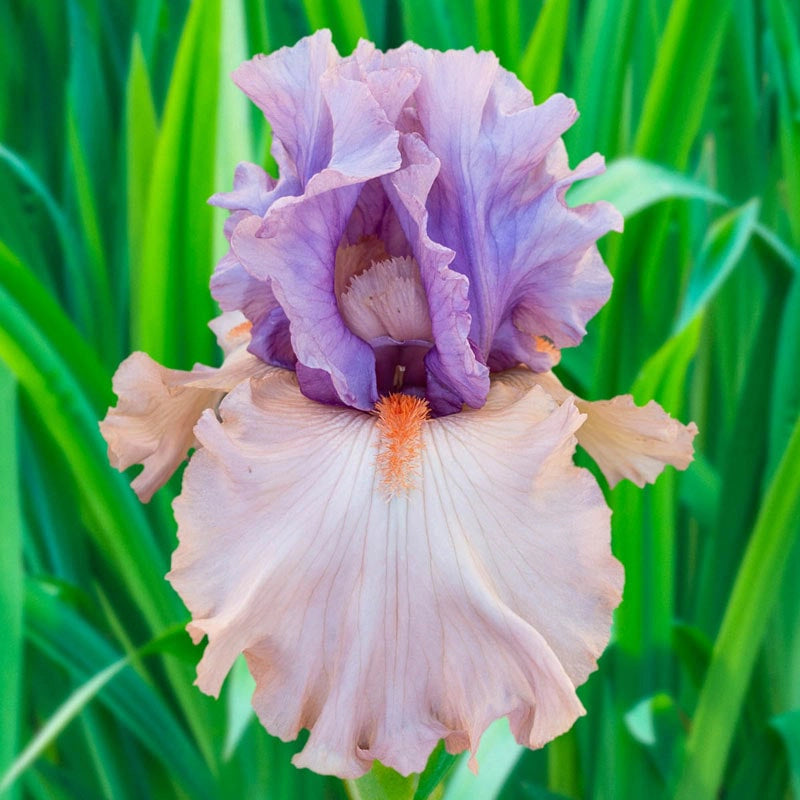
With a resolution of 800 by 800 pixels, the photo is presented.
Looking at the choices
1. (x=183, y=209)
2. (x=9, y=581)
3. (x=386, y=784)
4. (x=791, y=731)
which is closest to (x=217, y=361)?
(x=183, y=209)

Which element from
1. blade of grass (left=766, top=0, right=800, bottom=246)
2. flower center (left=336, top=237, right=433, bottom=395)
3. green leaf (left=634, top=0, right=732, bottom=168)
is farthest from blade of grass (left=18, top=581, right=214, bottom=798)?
blade of grass (left=766, top=0, right=800, bottom=246)

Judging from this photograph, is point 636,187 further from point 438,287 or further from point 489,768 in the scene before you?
point 489,768

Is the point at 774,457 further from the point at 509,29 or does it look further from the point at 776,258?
the point at 509,29

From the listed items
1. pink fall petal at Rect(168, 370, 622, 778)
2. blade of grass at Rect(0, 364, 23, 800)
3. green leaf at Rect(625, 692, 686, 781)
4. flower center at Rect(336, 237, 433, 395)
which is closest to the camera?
pink fall petal at Rect(168, 370, 622, 778)

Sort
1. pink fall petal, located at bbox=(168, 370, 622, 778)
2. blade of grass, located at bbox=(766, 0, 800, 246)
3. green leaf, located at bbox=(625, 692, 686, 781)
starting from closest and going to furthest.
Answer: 1. pink fall petal, located at bbox=(168, 370, 622, 778)
2. green leaf, located at bbox=(625, 692, 686, 781)
3. blade of grass, located at bbox=(766, 0, 800, 246)

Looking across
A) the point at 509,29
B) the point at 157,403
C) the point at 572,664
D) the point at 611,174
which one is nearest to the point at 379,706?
the point at 572,664

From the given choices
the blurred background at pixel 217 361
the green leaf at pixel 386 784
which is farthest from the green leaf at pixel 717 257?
the green leaf at pixel 386 784

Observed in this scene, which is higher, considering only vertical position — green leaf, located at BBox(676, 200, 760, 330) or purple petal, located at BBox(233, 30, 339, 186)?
purple petal, located at BBox(233, 30, 339, 186)

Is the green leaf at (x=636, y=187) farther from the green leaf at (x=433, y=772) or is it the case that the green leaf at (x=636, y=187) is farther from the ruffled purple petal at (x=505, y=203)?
the green leaf at (x=433, y=772)

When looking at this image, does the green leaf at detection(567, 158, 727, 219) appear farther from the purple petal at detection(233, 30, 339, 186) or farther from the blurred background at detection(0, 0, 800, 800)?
the purple petal at detection(233, 30, 339, 186)
